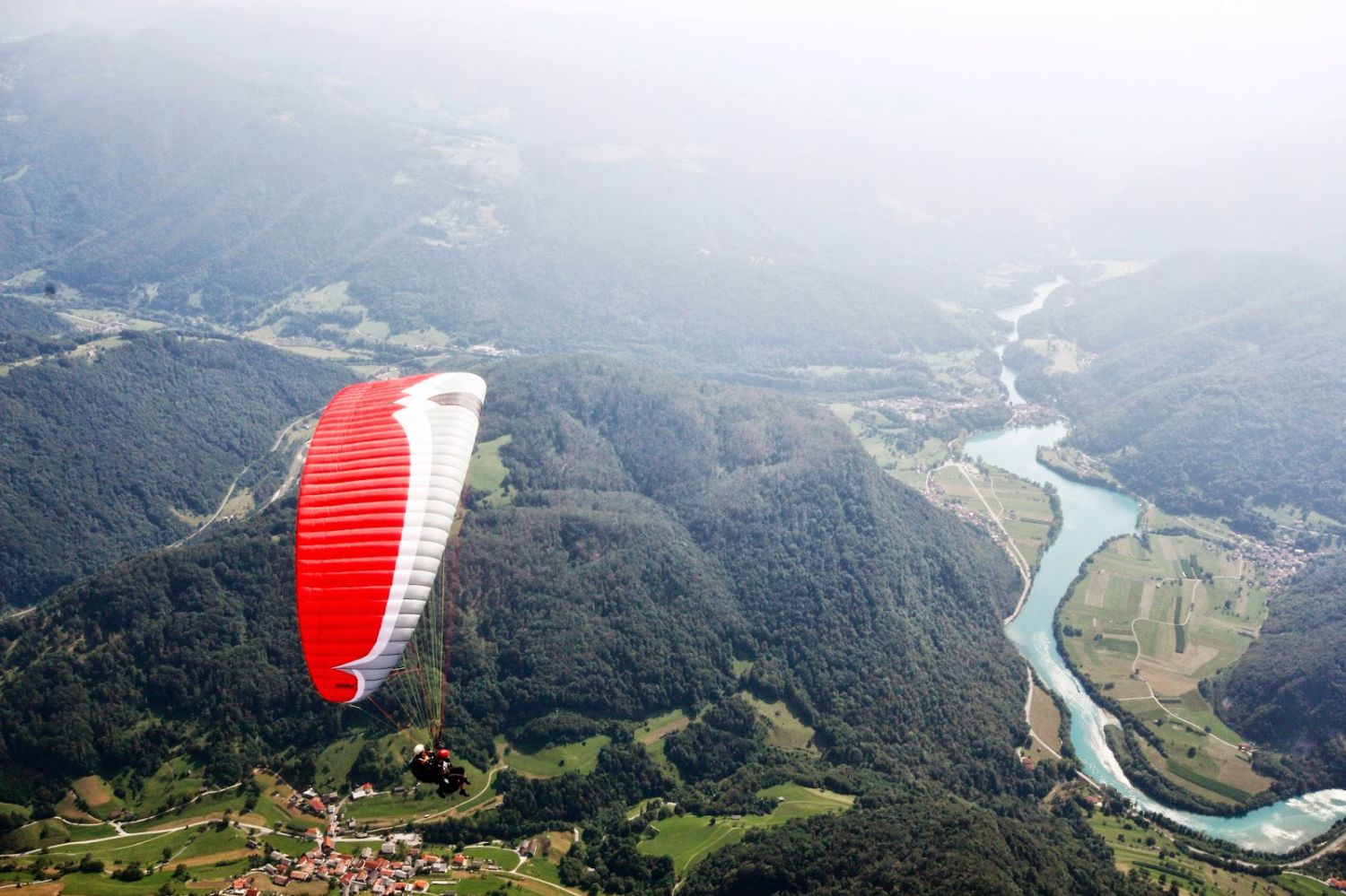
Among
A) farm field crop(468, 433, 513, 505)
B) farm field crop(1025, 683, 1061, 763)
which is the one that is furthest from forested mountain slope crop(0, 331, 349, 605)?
farm field crop(1025, 683, 1061, 763)

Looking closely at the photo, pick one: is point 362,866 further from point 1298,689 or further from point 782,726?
point 1298,689

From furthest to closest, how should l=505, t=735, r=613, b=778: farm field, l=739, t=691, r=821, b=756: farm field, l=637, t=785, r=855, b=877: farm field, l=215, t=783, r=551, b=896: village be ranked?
l=739, t=691, r=821, b=756: farm field < l=505, t=735, r=613, b=778: farm field < l=637, t=785, r=855, b=877: farm field < l=215, t=783, r=551, b=896: village

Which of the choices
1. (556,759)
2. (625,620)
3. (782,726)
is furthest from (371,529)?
(782,726)

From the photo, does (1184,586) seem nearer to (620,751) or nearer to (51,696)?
(620,751)

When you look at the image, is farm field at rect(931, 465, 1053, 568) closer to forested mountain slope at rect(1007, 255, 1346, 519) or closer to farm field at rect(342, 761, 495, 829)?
forested mountain slope at rect(1007, 255, 1346, 519)

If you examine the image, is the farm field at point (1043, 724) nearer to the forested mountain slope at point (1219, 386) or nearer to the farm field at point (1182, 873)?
the farm field at point (1182, 873)

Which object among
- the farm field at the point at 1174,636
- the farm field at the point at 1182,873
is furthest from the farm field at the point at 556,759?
the farm field at the point at 1174,636
